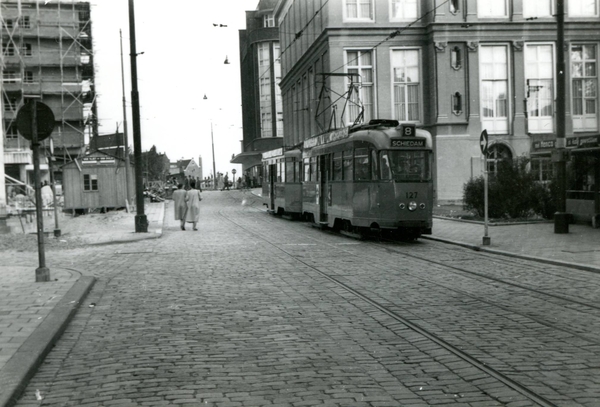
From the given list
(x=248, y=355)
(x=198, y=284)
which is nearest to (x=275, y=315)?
(x=248, y=355)

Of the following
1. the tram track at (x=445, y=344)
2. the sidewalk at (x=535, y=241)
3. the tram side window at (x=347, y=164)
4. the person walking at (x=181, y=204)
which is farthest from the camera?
the person walking at (x=181, y=204)

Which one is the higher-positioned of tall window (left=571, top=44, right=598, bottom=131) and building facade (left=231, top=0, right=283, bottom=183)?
building facade (left=231, top=0, right=283, bottom=183)

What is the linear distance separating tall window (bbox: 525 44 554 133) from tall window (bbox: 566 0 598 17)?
86.5 inches

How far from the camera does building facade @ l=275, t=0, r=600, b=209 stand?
1534 inches

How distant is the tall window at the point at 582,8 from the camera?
39812 millimetres

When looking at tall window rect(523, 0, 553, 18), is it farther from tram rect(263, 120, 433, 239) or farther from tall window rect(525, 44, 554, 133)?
tram rect(263, 120, 433, 239)

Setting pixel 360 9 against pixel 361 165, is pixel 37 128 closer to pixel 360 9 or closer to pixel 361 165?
pixel 361 165

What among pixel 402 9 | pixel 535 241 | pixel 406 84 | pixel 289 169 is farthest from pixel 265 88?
pixel 535 241

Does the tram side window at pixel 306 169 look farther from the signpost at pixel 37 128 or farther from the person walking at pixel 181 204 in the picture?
the signpost at pixel 37 128

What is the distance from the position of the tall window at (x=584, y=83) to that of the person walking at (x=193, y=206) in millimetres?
25457

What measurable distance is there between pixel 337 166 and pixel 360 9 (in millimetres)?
21186

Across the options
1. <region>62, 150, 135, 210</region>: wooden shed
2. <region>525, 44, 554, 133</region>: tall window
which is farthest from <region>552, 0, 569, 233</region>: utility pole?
<region>62, 150, 135, 210</region>: wooden shed

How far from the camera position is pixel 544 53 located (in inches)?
1585

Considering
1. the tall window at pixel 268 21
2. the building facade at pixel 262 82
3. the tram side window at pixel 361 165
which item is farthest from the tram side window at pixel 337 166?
the tall window at pixel 268 21
